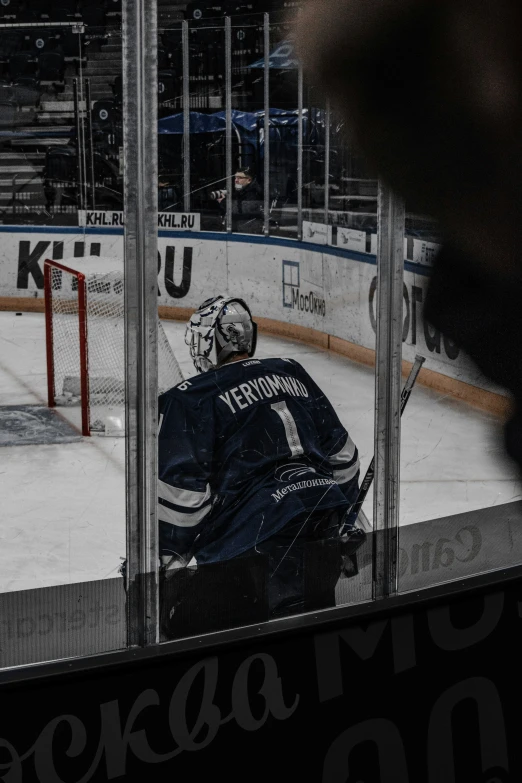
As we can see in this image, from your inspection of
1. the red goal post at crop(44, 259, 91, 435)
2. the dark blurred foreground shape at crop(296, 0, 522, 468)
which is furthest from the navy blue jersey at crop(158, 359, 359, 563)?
the dark blurred foreground shape at crop(296, 0, 522, 468)

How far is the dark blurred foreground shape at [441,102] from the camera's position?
0.89 feet

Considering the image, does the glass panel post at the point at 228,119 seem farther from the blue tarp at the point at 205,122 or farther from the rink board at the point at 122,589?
the rink board at the point at 122,589

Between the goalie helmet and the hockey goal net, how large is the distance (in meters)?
A: 0.09

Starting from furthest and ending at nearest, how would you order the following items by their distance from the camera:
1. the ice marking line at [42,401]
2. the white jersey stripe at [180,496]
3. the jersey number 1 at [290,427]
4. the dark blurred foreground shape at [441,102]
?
the ice marking line at [42,401], the jersey number 1 at [290,427], the white jersey stripe at [180,496], the dark blurred foreground shape at [441,102]

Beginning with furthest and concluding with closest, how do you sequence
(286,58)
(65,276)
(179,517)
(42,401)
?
(42,401) < (65,276) < (179,517) < (286,58)

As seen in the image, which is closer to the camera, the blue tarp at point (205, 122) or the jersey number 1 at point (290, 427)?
the blue tarp at point (205, 122)

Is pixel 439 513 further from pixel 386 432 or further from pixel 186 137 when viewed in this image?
pixel 186 137

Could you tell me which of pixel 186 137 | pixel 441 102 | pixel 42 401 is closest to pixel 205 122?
pixel 186 137

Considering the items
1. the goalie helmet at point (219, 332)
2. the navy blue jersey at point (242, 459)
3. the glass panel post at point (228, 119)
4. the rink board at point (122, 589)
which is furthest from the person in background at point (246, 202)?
the rink board at point (122, 589)

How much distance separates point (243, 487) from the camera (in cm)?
159

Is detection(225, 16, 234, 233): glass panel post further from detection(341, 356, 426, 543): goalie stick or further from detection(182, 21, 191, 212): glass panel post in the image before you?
detection(341, 356, 426, 543): goalie stick

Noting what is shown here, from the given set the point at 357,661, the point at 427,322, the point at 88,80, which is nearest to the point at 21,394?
the point at 88,80

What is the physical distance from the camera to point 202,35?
1.44m

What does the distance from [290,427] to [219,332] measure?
189 millimetres
